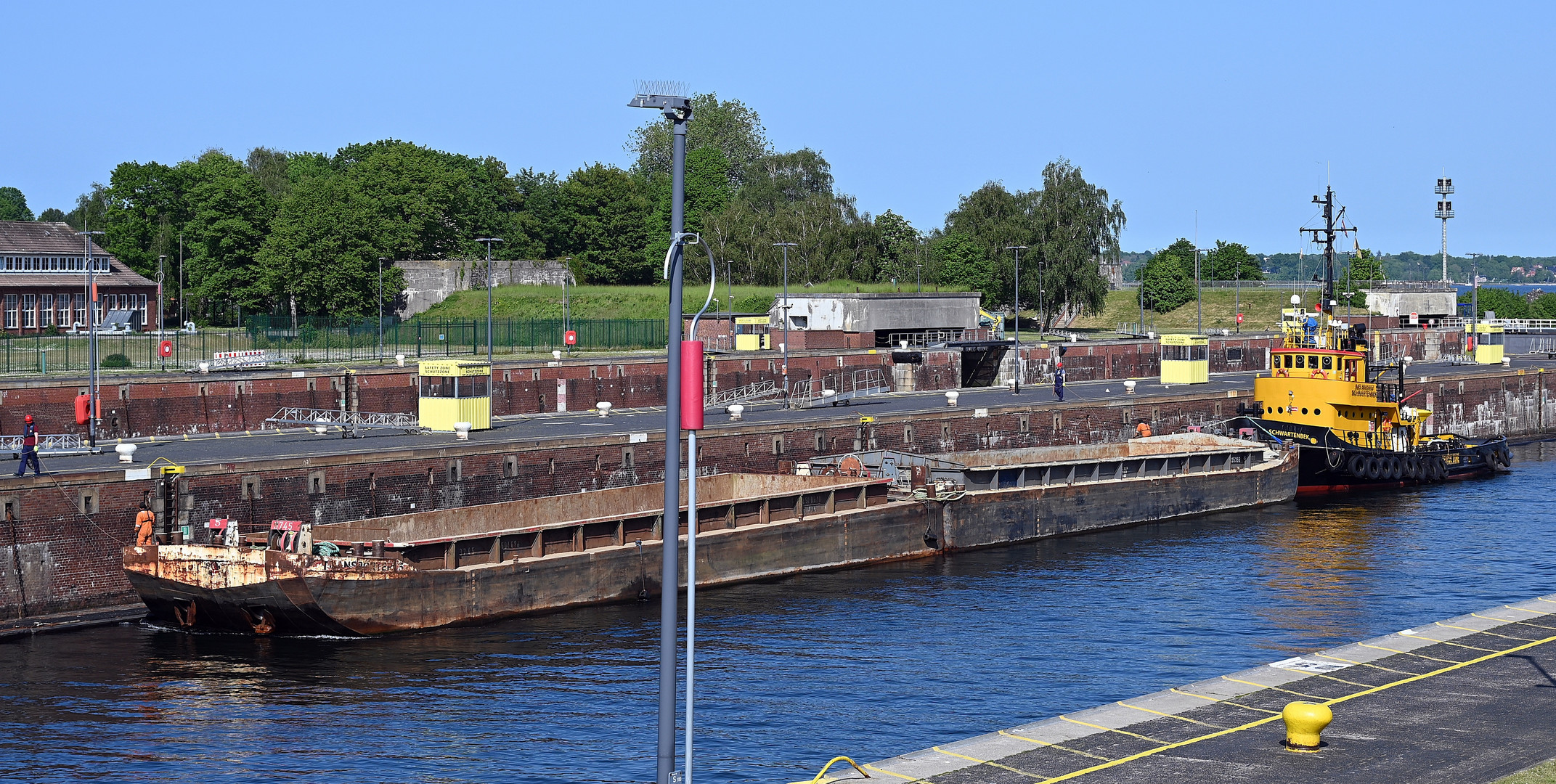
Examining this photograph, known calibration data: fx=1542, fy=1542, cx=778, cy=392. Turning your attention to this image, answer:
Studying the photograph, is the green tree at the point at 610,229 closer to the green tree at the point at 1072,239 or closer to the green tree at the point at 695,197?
the green tree at the point at 695,197

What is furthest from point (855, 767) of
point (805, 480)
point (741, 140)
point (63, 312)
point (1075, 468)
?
point (741, 140)

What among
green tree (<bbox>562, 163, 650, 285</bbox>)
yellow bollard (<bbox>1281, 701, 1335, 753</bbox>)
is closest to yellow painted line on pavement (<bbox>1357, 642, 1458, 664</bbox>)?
yellow bollard (<bbox>1281, 701, 1335, 753</bbox>)

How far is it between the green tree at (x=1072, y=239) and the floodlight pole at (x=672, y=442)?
378 ft

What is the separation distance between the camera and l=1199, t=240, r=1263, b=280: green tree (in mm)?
188125

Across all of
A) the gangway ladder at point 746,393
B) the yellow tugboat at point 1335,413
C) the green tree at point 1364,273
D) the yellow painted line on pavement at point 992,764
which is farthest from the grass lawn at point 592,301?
the yellow painted line on pavement at point 992,764

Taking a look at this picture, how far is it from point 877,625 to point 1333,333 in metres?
35.0

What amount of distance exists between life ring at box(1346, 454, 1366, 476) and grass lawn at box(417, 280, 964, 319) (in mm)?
51952

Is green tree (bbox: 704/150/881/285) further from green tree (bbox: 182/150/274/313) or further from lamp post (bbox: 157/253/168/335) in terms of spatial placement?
lamp post (bbox: 157/253/168/335)

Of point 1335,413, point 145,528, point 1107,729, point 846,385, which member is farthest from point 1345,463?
point 145,528

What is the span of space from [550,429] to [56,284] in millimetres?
A: 55489

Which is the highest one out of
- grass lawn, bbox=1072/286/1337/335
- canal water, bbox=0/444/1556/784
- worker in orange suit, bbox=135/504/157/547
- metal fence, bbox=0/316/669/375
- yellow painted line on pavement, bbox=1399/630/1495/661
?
grass lawn, bbox=1072/286/1337/335

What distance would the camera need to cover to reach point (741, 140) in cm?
18425

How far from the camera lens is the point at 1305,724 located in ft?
66.4

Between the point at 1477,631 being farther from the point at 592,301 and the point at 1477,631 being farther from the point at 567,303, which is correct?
the point at 592,301
